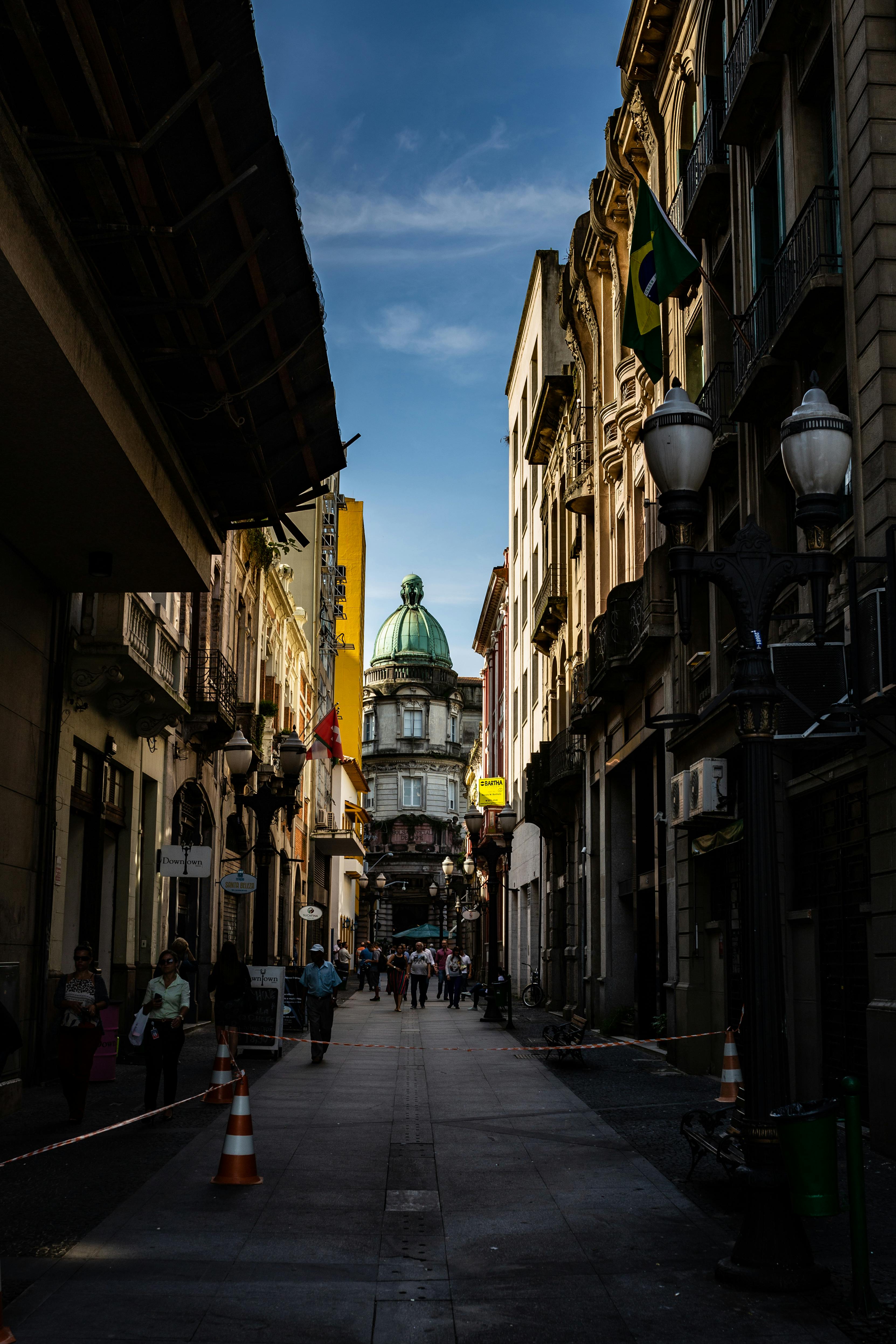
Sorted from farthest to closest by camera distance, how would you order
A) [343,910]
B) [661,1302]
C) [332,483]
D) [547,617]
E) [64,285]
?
[343,910]
[332,483]
[547,617]
[64,285]
[661,1302]

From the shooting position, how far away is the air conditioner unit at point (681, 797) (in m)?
17.2

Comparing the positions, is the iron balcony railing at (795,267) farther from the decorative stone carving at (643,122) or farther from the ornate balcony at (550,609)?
the ornate balcony at (550,609)

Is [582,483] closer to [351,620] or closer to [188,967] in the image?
[188,967]

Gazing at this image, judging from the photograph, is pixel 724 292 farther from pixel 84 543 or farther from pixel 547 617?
pixel 547 617

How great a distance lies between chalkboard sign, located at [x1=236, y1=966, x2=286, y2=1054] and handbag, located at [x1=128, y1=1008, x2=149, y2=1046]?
7082 mm

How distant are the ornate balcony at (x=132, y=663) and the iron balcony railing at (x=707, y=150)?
995 centimetres

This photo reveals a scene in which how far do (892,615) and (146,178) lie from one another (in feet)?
22.3

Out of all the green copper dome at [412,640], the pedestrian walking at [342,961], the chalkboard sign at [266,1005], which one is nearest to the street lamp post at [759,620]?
the chalkboard sign at [266,1005]

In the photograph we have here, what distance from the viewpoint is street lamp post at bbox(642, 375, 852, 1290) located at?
22.3 ft

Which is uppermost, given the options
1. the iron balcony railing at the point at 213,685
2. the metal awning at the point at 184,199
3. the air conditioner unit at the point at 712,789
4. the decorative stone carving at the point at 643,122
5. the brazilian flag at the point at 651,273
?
the decorative stone carving at the point at 643,122

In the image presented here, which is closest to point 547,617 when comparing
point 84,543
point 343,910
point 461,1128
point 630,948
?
point 630,948

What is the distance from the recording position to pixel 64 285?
34.1 ft

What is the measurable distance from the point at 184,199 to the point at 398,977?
95.5 ft

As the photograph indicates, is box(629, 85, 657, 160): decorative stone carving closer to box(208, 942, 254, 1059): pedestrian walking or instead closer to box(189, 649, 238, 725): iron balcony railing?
box(189, 649, 238, 725): iron balcony railing
